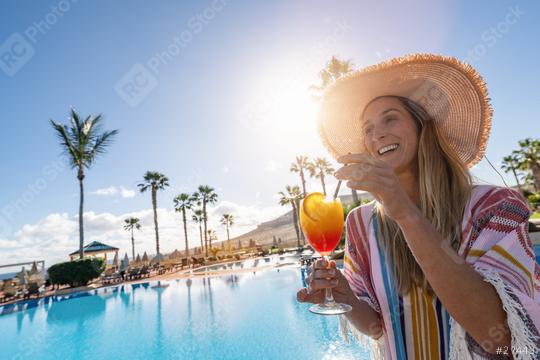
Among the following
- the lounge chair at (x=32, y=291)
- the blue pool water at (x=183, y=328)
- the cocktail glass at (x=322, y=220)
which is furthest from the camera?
the lounge chair at (x=32, y=291)

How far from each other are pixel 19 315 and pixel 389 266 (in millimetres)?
17245

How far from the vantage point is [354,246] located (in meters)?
1.46

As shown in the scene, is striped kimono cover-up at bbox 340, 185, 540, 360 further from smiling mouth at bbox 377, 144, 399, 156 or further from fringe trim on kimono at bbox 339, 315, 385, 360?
smiling mouth at bbox 377, 144, 399, 156

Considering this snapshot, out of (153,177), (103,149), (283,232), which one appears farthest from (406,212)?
(283,232)

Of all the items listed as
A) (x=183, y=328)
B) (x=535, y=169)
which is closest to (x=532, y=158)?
(x=535, y=169)

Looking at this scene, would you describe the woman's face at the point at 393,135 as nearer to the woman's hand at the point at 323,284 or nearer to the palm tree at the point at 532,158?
the woman's hand at the point at 323,284

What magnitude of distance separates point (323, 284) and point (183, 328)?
8.88 metres

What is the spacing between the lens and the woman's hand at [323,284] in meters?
1.18

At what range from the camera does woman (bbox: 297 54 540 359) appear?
2.52 feet

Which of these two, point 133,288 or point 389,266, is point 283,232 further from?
point 389,266

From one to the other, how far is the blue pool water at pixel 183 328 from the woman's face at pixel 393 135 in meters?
5.73

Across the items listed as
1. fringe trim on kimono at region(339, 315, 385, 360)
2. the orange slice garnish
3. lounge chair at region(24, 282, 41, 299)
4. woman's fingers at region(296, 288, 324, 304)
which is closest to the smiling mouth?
the orange slice garnish

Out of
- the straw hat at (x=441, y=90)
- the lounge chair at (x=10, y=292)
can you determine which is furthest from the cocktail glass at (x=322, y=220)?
the lounge chair at (x=10, y=292)

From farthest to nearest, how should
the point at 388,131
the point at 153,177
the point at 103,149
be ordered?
the point at 153,177 < the point at 103,149 < the point at 388,131
